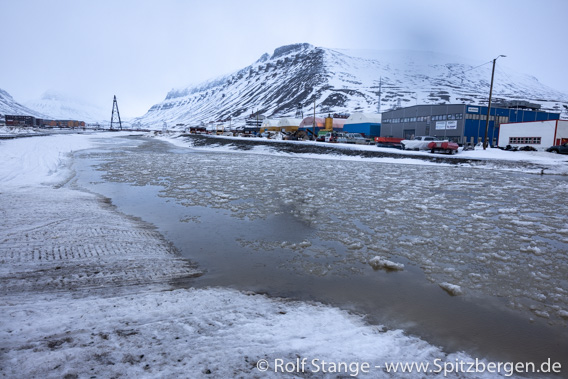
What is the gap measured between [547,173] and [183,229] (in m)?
25.3

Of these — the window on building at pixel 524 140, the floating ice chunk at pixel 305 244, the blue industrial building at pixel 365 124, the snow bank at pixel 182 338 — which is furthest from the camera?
the blue industrial building at pixel 365 124

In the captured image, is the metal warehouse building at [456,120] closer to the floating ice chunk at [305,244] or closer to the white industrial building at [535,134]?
the white industrial building at [535,134]

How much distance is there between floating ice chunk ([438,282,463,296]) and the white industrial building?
1915 inches

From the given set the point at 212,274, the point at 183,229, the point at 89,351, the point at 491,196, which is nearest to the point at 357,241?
the point at 212,274

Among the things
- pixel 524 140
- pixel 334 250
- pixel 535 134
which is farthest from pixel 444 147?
pixel 334 250

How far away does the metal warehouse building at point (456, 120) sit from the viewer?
56.8m

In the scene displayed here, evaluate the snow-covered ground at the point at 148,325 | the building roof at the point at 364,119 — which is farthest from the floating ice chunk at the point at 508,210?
the building roof at the point at 364,119

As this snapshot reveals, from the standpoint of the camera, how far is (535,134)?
44062 mm

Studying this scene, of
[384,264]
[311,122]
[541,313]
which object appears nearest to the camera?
[541,313]

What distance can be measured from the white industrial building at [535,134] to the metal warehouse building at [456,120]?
7431 millimetres

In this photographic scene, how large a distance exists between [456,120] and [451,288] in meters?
61.2

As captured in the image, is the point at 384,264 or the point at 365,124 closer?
the point at 384,264

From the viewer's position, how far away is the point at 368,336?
12.1 ft

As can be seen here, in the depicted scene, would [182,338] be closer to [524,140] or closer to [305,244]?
[305,244]
